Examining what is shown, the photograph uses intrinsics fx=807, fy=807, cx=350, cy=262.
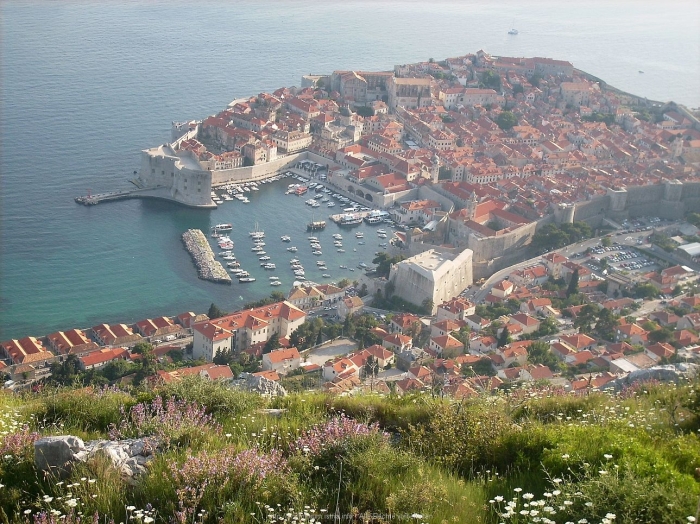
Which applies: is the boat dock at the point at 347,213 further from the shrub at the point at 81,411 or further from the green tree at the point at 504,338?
the shrub at the point at 81,411

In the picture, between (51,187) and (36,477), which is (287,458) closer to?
(36,477)

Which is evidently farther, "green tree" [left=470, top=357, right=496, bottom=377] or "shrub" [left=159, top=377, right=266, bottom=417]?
"green tree" [left=470, top=357, right=496, bottom=377]

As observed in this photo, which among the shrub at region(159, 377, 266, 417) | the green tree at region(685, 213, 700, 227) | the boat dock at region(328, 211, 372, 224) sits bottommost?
the boat dock at region(328, 211, 372, 224)

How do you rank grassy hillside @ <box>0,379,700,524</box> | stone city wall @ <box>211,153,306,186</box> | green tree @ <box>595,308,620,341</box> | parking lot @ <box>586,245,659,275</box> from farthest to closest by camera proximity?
stone city wall @ <box>211,153,306,186</box> → parking lot @ <box>586,245,659,275</box> → green tree @ <box>595,308,620,341</box> → grassy hillside @ <box>0,379,700,524</box>

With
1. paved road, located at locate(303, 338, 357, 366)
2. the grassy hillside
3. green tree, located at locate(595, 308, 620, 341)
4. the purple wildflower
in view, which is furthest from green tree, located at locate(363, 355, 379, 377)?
the purple wildflower

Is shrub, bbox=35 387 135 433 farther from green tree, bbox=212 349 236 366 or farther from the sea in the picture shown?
the sea

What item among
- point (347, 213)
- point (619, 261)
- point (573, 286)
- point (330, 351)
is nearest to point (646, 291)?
point (573, 286)

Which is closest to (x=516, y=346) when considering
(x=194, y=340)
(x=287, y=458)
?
(x=194, y=340)
